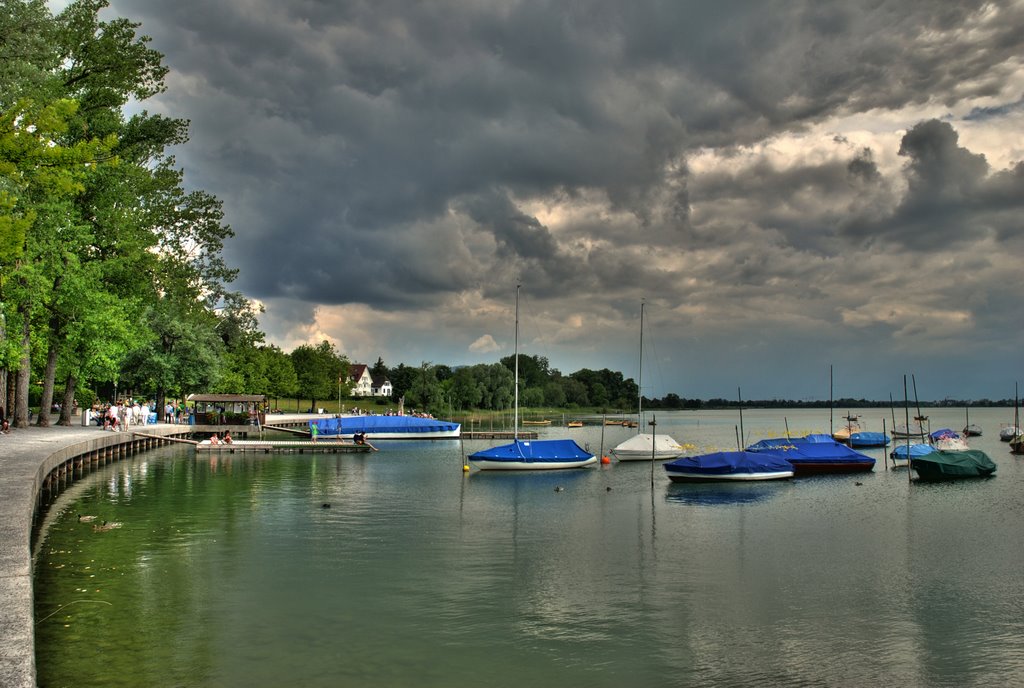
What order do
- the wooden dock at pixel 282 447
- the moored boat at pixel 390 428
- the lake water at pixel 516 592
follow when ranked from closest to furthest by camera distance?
1. the lake water at pixel 516 592
2. the wooden dock at pixel 282 447
3. the moored boat at pixel 390 428

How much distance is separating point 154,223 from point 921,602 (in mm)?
50819

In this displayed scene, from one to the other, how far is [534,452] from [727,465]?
14.1 meters

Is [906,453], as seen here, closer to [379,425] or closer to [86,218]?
[379,425]

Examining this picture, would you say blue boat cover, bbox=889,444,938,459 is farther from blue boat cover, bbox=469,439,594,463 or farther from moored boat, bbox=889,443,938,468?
blue boat cover, bbox=469,439,594,463

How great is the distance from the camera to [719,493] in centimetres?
4525

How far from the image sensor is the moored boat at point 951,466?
52.7 m

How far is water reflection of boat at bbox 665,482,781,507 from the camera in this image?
136 ft

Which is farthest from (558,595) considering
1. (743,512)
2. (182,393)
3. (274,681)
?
(182,393)

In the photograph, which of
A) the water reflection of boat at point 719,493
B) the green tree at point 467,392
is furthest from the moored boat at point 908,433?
the green tree at point 467,392

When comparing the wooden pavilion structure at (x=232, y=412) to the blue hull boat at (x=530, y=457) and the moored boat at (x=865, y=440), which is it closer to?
the blue hull boat at (x=530, y=457)

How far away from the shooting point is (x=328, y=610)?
59.1 feet

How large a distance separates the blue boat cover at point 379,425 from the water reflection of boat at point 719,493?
47253 mm

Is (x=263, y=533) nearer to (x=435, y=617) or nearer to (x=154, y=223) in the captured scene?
(x=435, y=617)

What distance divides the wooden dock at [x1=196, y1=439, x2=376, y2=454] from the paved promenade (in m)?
25.3
